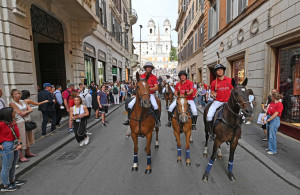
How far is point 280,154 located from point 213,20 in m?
12.3

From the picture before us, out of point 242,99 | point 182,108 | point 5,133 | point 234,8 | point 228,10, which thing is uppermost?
point 228,10

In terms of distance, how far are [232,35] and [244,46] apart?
1732 millimetres

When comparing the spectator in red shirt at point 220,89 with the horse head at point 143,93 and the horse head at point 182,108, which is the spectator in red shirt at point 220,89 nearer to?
the horse head at point 182,108

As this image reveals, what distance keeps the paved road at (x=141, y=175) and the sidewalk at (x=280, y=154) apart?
0.17 metres

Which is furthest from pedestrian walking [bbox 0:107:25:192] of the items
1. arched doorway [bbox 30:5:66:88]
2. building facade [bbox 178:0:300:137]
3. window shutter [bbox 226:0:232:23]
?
window shutter [bbox 226:0:232:23]


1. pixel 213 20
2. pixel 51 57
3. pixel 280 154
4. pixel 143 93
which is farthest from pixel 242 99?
pixel 213 20

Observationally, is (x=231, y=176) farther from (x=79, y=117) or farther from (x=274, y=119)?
(x=79, y=117)

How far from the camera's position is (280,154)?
4.75 m

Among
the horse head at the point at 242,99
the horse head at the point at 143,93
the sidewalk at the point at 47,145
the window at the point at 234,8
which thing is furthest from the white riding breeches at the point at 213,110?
the window at the point at 234,8

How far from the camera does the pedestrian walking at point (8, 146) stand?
314cm

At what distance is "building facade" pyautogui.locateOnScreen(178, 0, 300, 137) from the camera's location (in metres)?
6.26

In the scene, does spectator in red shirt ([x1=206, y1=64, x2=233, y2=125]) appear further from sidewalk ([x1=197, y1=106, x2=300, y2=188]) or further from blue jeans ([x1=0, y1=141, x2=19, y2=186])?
blue jeans ([x1=0, y1=141, x2=19, y2=186])

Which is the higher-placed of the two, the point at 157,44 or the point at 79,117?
the point at 157,44

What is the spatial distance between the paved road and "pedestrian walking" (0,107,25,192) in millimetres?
308
